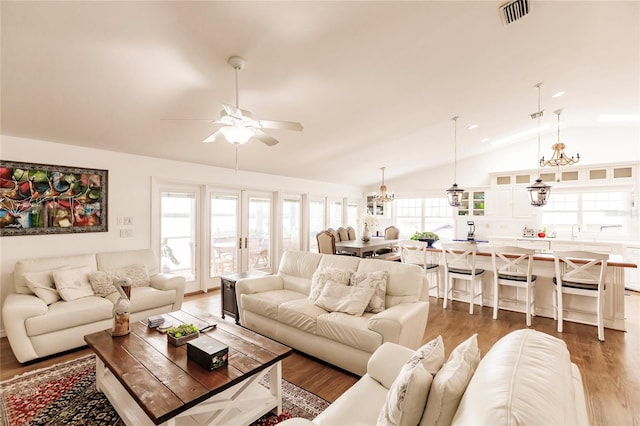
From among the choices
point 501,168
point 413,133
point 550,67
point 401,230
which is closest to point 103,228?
point 413,133

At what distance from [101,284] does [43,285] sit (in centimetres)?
50

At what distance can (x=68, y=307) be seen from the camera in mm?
2932

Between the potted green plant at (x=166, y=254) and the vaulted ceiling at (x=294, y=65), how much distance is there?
143 centimetres

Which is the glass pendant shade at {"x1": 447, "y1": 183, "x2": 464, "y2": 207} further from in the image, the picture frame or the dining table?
the picture frame

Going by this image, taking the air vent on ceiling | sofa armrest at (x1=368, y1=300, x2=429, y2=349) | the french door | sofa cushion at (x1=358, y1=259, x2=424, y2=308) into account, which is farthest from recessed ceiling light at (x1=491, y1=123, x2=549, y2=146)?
sofa armrest at (x1=368, y1=300, x2=429, y2=349)

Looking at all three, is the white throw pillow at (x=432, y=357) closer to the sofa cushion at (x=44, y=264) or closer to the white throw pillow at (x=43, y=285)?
the white throw pillow at (x=43, y=285)

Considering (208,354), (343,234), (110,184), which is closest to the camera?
(208,354)

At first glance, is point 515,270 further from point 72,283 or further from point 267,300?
point 72,283

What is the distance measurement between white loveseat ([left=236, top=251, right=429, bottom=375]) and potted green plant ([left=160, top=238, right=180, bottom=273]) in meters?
2.08

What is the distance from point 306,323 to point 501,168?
21.3ft

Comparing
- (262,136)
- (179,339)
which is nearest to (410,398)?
(179,339)

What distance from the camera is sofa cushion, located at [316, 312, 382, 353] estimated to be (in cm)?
233

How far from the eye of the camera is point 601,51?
307 centimetres

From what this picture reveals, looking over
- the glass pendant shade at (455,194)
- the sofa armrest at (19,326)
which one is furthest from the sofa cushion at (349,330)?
the glass pendant shade at (455,194)
